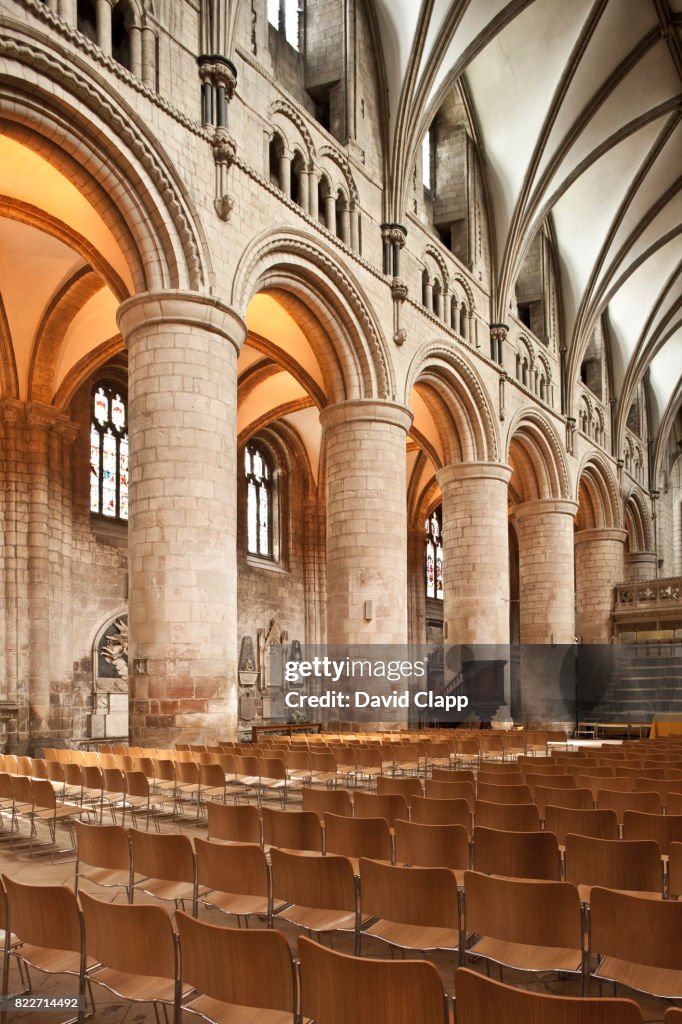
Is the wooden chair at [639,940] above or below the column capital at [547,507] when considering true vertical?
below

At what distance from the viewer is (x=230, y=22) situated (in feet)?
48.4

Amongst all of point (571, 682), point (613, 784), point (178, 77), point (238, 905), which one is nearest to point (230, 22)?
point (178, 77)

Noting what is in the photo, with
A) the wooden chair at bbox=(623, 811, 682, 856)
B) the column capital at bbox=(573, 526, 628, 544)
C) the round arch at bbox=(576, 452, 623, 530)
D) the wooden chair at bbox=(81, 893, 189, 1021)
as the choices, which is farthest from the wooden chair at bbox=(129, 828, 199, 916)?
the column capital at bbox=(573, 526, 628, 544)

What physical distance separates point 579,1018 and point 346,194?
18065mm

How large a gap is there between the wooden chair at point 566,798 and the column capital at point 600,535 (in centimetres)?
2927

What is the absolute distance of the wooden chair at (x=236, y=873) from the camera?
4.24 meters

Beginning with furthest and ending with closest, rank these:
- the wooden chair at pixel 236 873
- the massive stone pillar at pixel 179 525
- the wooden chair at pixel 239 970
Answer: the massive stone pillar at pixel 179 525
the wooden chair at pixel 236 873
the wooden chair at pixel 239 970

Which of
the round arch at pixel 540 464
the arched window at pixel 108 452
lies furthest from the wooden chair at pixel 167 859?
the round arch at pixel 540 464

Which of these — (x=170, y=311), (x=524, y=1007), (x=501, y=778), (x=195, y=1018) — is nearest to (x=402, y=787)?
(x=501, y=778)

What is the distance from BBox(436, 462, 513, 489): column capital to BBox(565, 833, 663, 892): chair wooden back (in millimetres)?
19228

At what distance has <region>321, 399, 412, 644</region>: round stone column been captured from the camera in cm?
1806

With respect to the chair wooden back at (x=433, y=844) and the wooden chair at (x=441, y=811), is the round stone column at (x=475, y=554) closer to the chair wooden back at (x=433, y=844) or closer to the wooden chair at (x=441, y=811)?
the wooden chair at (x=441, y=811)

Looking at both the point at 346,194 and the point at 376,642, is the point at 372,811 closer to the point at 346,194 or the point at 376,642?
the point at 376,642

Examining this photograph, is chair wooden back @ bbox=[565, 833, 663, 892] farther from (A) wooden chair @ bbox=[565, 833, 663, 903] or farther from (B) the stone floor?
(B) the stone floor
